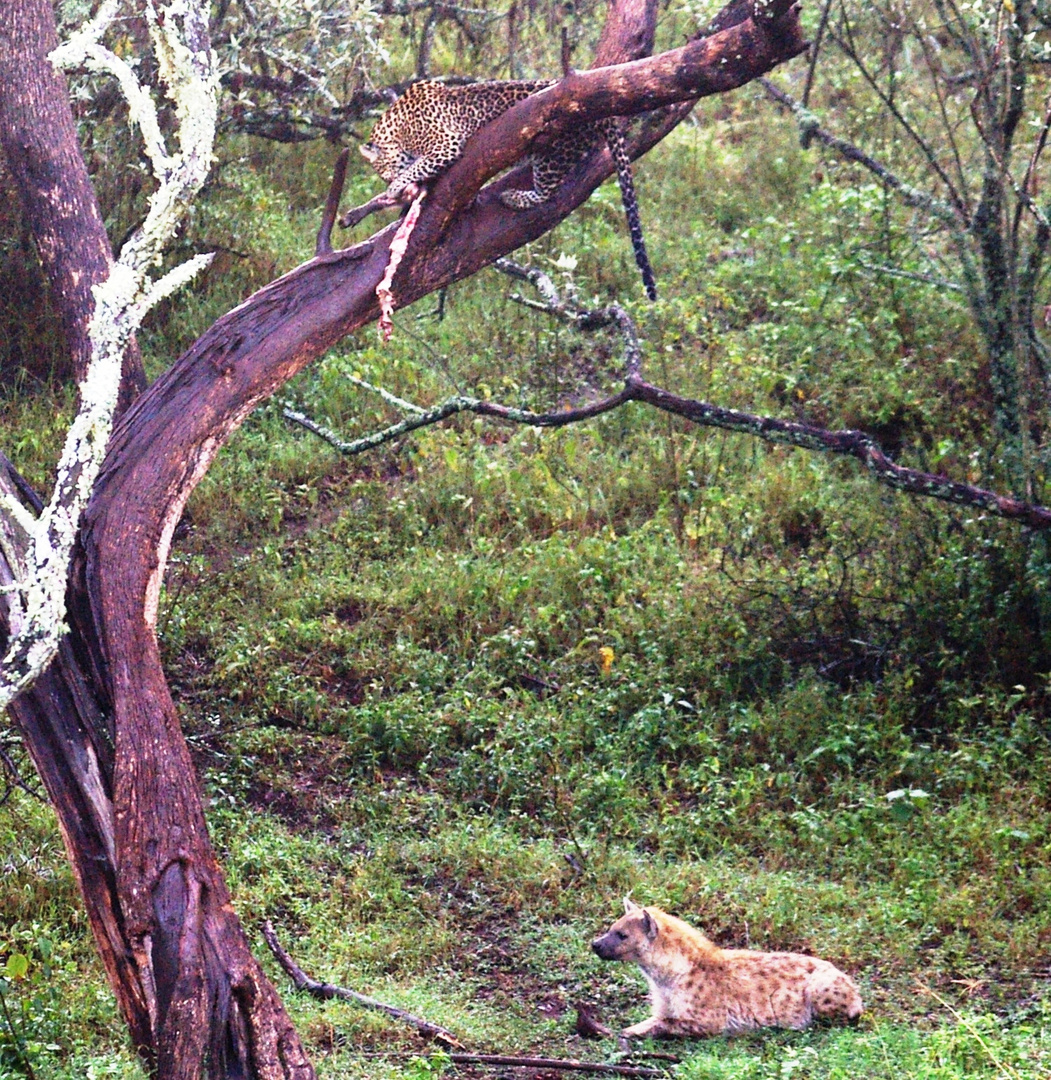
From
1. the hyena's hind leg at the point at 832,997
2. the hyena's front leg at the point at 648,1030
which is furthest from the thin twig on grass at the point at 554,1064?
the hyena's hind leg at the point at 832,997

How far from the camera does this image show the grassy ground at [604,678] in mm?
5727

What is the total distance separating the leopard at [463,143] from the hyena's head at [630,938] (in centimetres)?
244

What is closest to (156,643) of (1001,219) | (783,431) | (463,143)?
(463,143)

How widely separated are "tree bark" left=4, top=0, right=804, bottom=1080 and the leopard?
0.48 m

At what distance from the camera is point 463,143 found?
6.02 meters

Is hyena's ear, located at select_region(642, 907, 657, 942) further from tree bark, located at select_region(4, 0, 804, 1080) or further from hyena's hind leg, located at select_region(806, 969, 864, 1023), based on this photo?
tree bark, located at select_region(4, 0, 804, 1080)

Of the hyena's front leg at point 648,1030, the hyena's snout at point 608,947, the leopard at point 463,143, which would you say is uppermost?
the leopard at point 463,143

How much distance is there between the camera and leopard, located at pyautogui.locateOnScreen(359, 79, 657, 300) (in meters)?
5.81

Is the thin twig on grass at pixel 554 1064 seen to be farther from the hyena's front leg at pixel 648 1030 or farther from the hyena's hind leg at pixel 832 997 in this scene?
the hyena's hind leg at pixel 832 997

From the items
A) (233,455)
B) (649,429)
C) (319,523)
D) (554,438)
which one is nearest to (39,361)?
(233,455)

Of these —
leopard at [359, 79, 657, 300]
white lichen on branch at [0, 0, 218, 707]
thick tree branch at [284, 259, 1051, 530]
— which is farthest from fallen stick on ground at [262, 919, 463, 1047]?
leopard at [359, 79, 657, 300]

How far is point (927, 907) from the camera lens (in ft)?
19.6

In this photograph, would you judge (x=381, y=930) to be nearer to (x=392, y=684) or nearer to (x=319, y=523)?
(x=392, y=684)

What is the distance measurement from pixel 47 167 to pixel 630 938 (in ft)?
14.6
